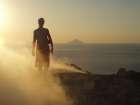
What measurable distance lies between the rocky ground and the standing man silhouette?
4.68 ft

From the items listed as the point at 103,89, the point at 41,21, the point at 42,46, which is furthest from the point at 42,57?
the point at 103,89

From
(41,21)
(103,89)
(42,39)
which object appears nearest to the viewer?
(41,21)

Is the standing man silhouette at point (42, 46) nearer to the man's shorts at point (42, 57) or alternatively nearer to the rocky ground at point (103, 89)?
the man's shorts at point (42, 57)

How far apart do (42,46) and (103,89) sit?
9.54 ft

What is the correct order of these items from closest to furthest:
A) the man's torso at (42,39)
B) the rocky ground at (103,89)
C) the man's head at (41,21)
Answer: the rocky ground at (103,89) < the man's head at (41,21) < the man's torso at (42,39)

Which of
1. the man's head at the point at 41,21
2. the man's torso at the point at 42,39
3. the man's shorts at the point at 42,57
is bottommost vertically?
the man's shorts at the point at 42,57

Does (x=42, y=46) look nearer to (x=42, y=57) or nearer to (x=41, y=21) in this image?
(x=42, y=57)

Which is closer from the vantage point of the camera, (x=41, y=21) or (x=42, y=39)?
(x=41, y=21)

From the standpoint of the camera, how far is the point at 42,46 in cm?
2202

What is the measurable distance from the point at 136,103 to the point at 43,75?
450 centimetres

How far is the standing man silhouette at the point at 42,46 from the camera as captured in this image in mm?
21906

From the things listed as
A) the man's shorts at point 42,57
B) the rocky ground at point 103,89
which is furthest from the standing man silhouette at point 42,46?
the rocky ground at point 103,89

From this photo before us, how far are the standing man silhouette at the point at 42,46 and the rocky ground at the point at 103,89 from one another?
1.43 meters

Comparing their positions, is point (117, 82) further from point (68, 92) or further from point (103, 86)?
point (68, 92)
